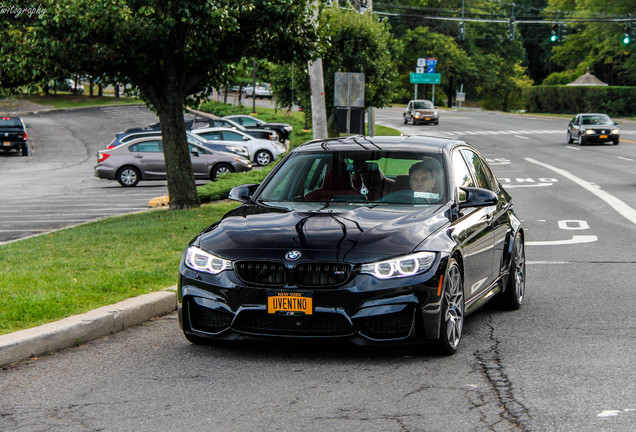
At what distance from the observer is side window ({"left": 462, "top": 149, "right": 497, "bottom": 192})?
27.6ft

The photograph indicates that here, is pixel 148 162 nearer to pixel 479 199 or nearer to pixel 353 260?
pixel 479 199

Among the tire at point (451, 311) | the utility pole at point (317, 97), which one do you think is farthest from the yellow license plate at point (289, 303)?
the utility pole at point (317, 97)

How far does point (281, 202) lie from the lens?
302 inches

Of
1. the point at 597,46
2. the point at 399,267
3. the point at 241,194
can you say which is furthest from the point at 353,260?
the point at 597,46

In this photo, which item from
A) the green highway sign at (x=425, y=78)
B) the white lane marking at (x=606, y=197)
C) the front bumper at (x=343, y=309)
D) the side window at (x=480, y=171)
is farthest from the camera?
the green highway sign at (x=425, y=78)

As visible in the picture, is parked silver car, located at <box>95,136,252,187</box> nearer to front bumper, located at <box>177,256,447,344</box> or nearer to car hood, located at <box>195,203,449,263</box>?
car hood, located at <box>195,203,449,263</box>

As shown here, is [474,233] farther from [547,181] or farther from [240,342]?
[547,181]

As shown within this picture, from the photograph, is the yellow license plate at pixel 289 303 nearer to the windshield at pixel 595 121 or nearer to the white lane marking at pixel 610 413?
the white lane marking at pixel 610 413

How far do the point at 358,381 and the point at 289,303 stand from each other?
726mm

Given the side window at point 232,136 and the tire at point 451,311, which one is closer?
the tire at point 451,311

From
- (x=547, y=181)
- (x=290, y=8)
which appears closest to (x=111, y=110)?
(x=547, y=181)

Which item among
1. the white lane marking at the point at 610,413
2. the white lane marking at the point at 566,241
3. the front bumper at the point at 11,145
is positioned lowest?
the front bumper at the point at 11,145

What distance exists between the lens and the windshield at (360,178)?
7.56m

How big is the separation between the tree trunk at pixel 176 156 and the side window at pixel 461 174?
34.8 ft
